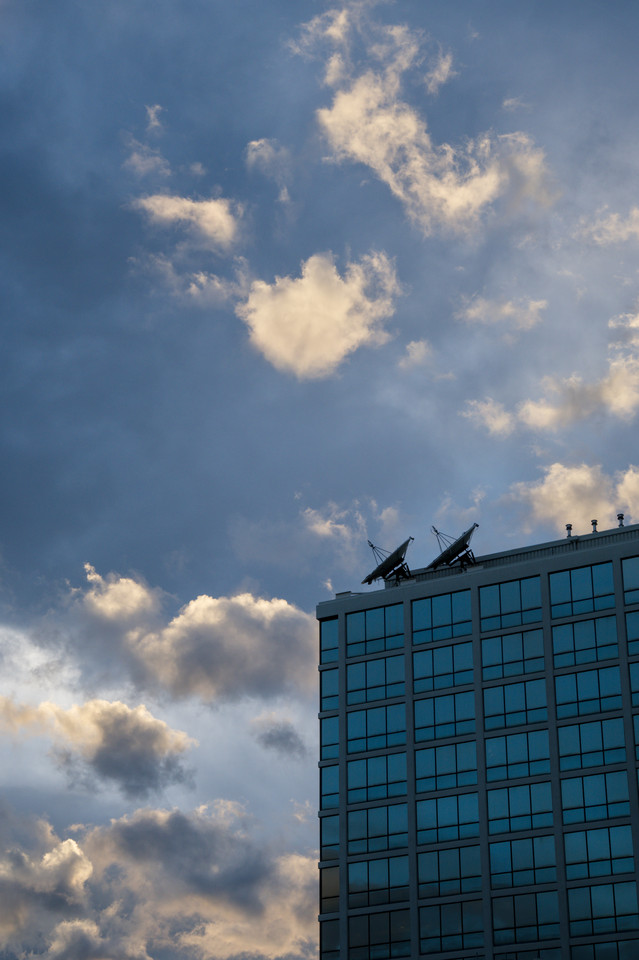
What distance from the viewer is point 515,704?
101 metres

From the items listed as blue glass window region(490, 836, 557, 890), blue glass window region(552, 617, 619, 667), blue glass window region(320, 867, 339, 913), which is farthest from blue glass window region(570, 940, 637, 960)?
blue glass window region(552, 617, 619, 667)

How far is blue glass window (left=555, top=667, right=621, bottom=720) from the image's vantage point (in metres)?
96.8

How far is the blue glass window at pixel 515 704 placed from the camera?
99.6 metres

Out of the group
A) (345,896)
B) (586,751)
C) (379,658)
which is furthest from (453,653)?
(345,896)

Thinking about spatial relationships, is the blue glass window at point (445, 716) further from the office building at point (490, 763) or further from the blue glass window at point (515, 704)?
the blue glass window at point (515, 704)

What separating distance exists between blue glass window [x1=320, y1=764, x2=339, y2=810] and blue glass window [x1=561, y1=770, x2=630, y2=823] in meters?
19.7

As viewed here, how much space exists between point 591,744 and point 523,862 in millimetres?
9983

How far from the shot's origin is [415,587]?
359ft

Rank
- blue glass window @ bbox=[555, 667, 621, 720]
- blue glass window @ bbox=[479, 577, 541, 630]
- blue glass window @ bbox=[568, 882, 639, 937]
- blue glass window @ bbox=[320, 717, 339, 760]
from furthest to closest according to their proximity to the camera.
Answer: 1. blue glass window @ bbox=[320, 717, 339, 760]
2. blue glass window @ bbox=[479, 577, 541, 630]
3. blue glass window @ bbox=[555, 667, 621, 720]
4. blue glass window @ bbox=[568, 882, 639, 937]

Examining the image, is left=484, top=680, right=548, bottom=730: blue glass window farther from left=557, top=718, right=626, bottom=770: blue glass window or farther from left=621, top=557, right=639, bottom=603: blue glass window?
left=621, top=557, right=639, bottom=603: blue glass window

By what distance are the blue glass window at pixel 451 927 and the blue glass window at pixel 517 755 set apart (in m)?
9.75

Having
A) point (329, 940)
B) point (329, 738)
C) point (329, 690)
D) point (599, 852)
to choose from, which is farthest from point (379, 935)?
point (329, 690)

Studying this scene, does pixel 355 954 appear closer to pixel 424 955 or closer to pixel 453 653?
pixel 424 955

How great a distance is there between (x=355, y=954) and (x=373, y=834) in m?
9.04
